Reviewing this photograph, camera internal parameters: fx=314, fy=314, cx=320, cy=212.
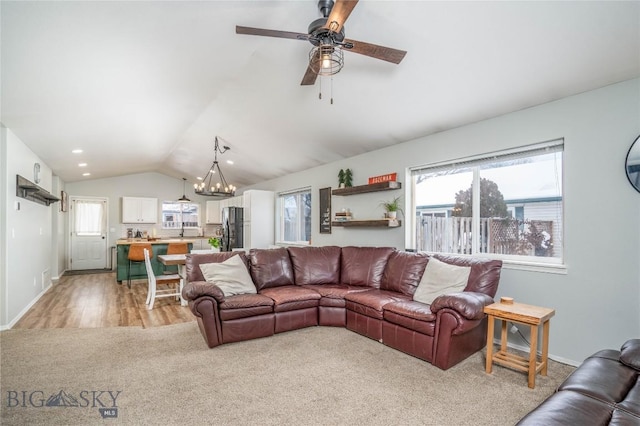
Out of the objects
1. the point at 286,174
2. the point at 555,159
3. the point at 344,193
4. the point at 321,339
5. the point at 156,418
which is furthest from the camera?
the point at 286,174

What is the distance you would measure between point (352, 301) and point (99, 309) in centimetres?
379

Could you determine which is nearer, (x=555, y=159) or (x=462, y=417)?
(x=462, y=417)

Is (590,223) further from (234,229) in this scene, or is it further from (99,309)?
(234,229)

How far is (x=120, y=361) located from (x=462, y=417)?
2.87 meters

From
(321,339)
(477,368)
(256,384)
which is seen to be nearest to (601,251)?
(477,368)

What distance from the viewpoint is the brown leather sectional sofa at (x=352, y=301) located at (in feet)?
9.10

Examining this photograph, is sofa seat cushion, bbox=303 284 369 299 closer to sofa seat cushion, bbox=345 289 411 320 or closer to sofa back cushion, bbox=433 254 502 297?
sofa seat cushion, bbox=345 289 411 320

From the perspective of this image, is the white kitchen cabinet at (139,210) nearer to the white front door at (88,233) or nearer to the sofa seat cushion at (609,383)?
the white front door at (88,233)

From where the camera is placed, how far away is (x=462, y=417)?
6.71 ft

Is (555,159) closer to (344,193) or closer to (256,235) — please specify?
(344,193)

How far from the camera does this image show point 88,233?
861cm

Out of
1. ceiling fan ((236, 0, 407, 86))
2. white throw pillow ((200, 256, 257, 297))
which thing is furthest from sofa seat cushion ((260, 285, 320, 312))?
ceiling fan ((236, 0, 407, 86))

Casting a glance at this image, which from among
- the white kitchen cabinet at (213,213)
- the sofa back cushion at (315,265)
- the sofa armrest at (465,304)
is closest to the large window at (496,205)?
the sofa armrest at (465,304)

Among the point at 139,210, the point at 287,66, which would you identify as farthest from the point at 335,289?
the point at 139,210
